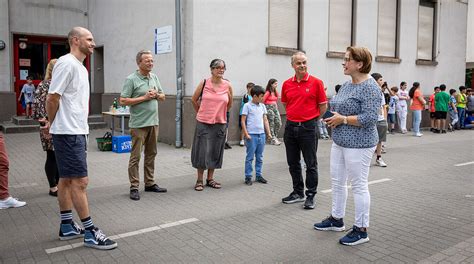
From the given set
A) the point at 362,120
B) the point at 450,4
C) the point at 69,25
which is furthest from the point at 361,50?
the point at 450,4

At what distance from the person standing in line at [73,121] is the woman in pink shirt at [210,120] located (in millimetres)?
2610

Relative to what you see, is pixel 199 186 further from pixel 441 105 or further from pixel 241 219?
pixel 441 105

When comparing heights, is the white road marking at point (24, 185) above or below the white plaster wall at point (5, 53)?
below

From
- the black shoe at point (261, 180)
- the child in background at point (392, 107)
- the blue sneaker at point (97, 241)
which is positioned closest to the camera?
the blue sneaker at point (97, 241)

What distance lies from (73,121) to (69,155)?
12.8 inches

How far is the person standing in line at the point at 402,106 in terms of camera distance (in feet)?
53.8

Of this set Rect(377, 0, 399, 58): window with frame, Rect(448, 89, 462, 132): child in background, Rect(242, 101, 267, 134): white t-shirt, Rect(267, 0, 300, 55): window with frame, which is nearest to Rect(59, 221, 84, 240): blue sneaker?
Rect(242, 101, 267, 134): white t-shirt

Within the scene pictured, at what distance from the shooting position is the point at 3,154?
5.65 meters

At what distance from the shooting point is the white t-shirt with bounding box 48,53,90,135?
416 cm

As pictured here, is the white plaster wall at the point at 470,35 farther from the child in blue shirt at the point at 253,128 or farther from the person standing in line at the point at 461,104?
the child in blue shirt at the point at 253,128

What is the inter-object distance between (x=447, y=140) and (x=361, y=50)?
11.7 m

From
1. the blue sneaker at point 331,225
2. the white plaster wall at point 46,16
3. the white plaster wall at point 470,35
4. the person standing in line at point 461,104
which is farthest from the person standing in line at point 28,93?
the white plaster wall at point 470,35

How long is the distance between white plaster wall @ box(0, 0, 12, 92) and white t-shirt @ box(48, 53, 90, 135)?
12.7 m

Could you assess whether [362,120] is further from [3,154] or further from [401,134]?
[401,134]
